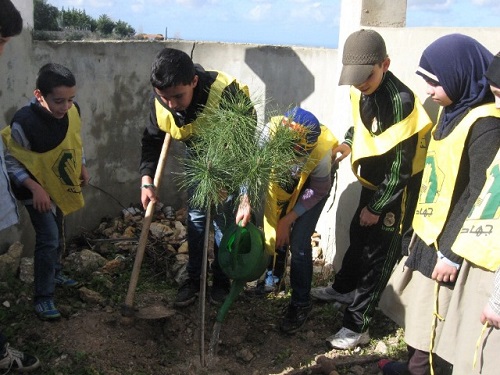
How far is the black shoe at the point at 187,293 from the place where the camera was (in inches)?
155

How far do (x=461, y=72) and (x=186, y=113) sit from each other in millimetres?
1587

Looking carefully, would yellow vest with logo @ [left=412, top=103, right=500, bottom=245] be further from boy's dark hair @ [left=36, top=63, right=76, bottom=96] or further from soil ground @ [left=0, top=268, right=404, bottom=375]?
boy's dark hair @ [left=36, top=63, right=76, bottom=96]

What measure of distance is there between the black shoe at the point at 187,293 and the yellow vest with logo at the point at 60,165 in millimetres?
902

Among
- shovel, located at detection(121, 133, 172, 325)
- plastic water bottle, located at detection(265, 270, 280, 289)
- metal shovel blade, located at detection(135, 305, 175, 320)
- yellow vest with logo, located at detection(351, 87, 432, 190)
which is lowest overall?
plastic water bottle, located at detection(265, 270, 280, 289)

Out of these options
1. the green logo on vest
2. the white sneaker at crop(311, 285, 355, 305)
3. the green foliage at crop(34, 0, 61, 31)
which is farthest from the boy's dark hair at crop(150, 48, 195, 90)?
the green foliage at crop(34, 0, 61, 31)

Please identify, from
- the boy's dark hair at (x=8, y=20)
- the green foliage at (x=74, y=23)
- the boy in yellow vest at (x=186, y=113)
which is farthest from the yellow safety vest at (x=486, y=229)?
the green foliage at (x=74, y=23)

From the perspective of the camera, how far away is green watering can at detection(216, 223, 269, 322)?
3.38 metres

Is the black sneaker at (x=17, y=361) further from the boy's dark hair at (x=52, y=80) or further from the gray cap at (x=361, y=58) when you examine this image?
the gray cap at (x=361, y=58)

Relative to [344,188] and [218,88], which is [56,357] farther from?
[344,188]

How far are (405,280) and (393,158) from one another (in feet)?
2.28

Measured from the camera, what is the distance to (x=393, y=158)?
10.6 ft

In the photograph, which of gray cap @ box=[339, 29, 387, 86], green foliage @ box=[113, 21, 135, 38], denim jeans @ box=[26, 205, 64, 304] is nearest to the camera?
gray cap @ box=[339, 29, 387, 86]

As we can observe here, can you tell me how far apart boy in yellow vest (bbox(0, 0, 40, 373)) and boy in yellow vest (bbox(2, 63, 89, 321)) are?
460 millimetres

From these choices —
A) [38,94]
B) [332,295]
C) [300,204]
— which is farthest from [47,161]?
[332,295]
